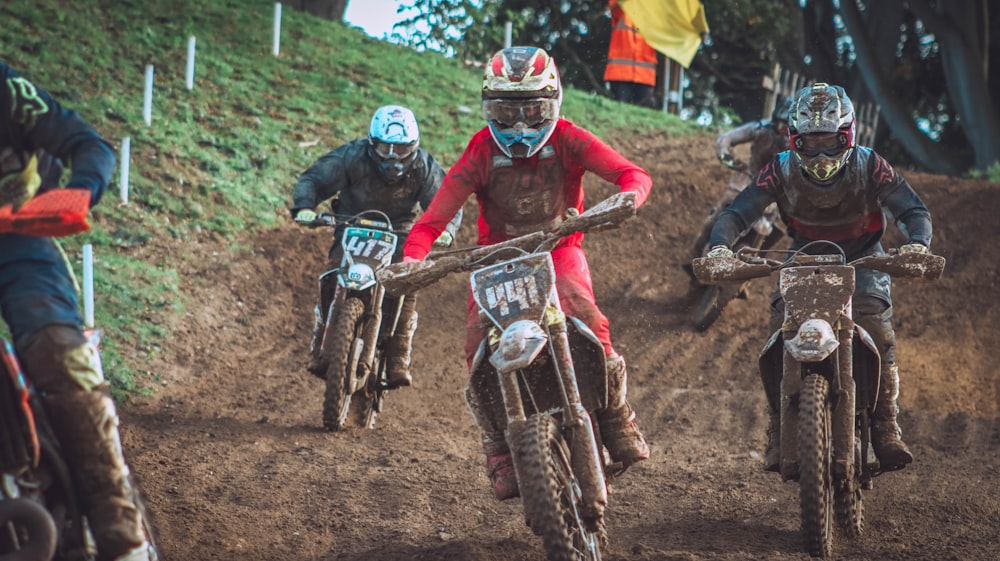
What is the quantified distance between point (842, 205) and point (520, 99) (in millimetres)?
1988

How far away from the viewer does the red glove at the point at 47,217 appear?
3.94 meters

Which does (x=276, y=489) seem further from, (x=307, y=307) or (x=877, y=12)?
(x=877, y=12)

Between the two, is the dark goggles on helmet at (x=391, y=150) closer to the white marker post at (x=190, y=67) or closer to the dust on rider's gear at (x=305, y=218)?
the dust on rider's gear at (x=305, y=218)

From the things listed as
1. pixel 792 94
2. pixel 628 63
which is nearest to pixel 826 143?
pixel 792 94

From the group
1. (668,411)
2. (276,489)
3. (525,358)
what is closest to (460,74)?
(668,411)

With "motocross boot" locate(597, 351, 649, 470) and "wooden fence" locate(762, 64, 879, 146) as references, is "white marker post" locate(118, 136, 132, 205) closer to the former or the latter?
"motocross boot" locate(597, 351, 649, 470)

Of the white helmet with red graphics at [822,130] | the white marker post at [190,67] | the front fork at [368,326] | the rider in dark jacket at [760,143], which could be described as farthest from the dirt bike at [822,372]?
the white marker post at [190,67]

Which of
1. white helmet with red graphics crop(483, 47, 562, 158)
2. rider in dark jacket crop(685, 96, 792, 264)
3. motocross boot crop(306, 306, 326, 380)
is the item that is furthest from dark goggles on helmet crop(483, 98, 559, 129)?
rider in dark jacket crop(685, 96, 792, 264)

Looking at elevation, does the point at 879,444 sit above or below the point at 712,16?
below

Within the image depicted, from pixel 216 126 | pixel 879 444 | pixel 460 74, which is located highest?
pixel 460 74

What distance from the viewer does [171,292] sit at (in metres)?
11.5

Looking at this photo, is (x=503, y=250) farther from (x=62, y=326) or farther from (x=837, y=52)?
(x=837, y=52)

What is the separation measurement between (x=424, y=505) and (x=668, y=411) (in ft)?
11.6

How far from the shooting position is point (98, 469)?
4.16m
